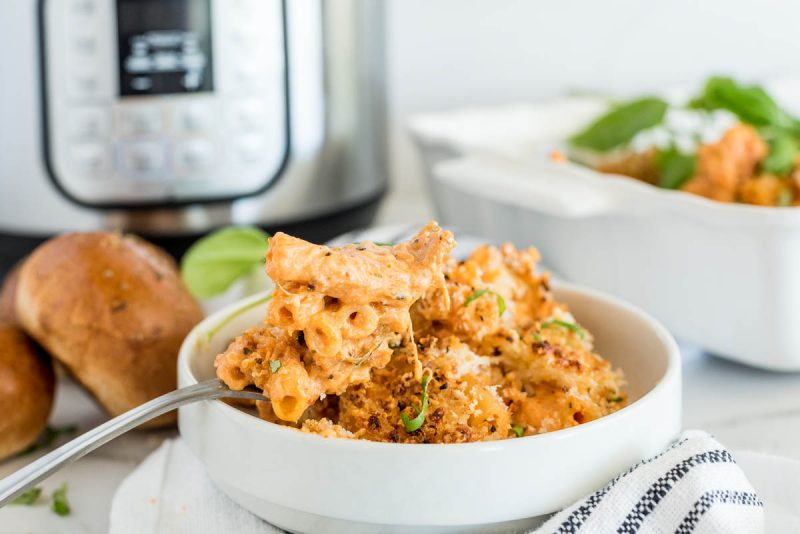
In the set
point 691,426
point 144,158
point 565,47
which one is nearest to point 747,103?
point 691,426

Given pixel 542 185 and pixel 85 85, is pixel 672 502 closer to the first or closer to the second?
pixel 542 185

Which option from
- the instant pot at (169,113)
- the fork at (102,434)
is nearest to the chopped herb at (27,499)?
the fork at (102,434)

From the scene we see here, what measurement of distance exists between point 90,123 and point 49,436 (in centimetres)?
34

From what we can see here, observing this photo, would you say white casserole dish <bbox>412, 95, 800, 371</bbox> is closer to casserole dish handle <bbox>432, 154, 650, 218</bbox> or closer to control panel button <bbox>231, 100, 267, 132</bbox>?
casserole dish handle <bbox>432, 154, 650, 218</bbox>

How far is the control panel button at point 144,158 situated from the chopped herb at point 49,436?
30 centimetres

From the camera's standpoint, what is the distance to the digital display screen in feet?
3.09

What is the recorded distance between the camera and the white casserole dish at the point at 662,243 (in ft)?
2.52

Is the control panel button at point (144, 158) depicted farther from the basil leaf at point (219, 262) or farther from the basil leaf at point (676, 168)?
the basil leaf at point (676, 168)

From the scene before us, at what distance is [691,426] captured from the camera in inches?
30.4

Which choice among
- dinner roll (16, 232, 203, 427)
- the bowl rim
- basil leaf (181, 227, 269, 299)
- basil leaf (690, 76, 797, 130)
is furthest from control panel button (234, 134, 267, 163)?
basil leaf (690, 76, 797, 130)

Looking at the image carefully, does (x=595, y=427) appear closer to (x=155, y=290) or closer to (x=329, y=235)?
(x=155, y=290)

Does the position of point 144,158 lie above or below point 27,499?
above

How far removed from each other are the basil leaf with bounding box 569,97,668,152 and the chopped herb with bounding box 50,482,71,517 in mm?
734

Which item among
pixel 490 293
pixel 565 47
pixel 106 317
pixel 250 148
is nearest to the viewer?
pixel 490 293
